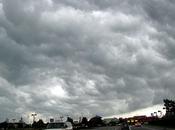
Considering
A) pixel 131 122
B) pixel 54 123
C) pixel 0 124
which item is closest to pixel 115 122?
pixel 131 122

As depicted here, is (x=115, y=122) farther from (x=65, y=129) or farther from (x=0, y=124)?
(x=65, y=129)

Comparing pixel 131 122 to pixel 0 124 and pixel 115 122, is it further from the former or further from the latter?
pixel 0 124

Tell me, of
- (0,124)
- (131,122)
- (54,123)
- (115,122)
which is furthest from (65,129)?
(0,124)

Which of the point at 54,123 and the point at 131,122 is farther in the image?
the point at 131,122

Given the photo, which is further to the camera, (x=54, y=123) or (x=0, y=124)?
(x=0, y=124)

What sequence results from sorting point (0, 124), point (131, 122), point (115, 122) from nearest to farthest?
point (131, 122) < point (115, 122) < point (0, 124)

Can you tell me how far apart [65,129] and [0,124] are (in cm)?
16822

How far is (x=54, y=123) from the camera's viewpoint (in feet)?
127

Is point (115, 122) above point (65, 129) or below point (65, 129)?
above

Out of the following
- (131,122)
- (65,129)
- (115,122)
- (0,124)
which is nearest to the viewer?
(65,129)

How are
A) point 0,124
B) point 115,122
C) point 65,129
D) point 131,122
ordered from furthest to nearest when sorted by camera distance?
point 0,124 → point 115,122 → point 131,122 → point 65,129

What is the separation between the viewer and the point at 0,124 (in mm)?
199625

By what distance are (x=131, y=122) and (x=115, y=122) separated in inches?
1109

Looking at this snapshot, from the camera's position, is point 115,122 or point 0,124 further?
point 0,124
